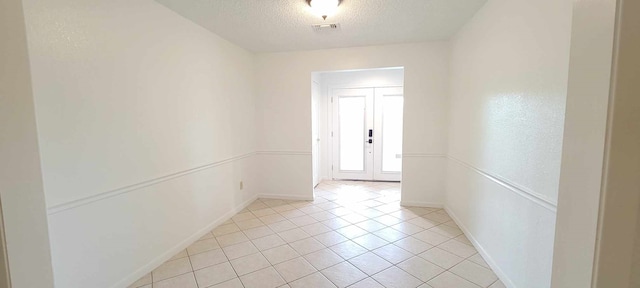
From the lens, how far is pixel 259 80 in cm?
409

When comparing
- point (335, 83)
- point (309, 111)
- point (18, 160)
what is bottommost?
point (18, 160)

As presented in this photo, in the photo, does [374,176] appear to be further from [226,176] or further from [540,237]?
[540,237]

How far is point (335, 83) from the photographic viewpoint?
17.7 feet

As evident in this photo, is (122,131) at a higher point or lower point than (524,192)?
higher

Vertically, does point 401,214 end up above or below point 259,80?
below

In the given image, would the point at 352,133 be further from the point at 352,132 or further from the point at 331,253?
the point at 331,253

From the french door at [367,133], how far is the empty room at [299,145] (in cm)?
124

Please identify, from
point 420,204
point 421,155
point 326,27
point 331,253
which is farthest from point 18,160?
point 420,204

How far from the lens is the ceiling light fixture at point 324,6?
7.67 ft

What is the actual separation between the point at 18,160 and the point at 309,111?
338 cm

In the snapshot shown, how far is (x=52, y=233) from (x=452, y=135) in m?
3.93

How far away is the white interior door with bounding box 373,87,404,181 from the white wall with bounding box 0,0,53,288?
5014 mm

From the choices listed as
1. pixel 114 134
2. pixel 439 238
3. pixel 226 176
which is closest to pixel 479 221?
pixel 439 238

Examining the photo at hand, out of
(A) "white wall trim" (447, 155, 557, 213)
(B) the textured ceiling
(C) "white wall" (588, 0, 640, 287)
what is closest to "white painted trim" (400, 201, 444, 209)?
(A) "white wall trim" (447, 155, 557, 213)
